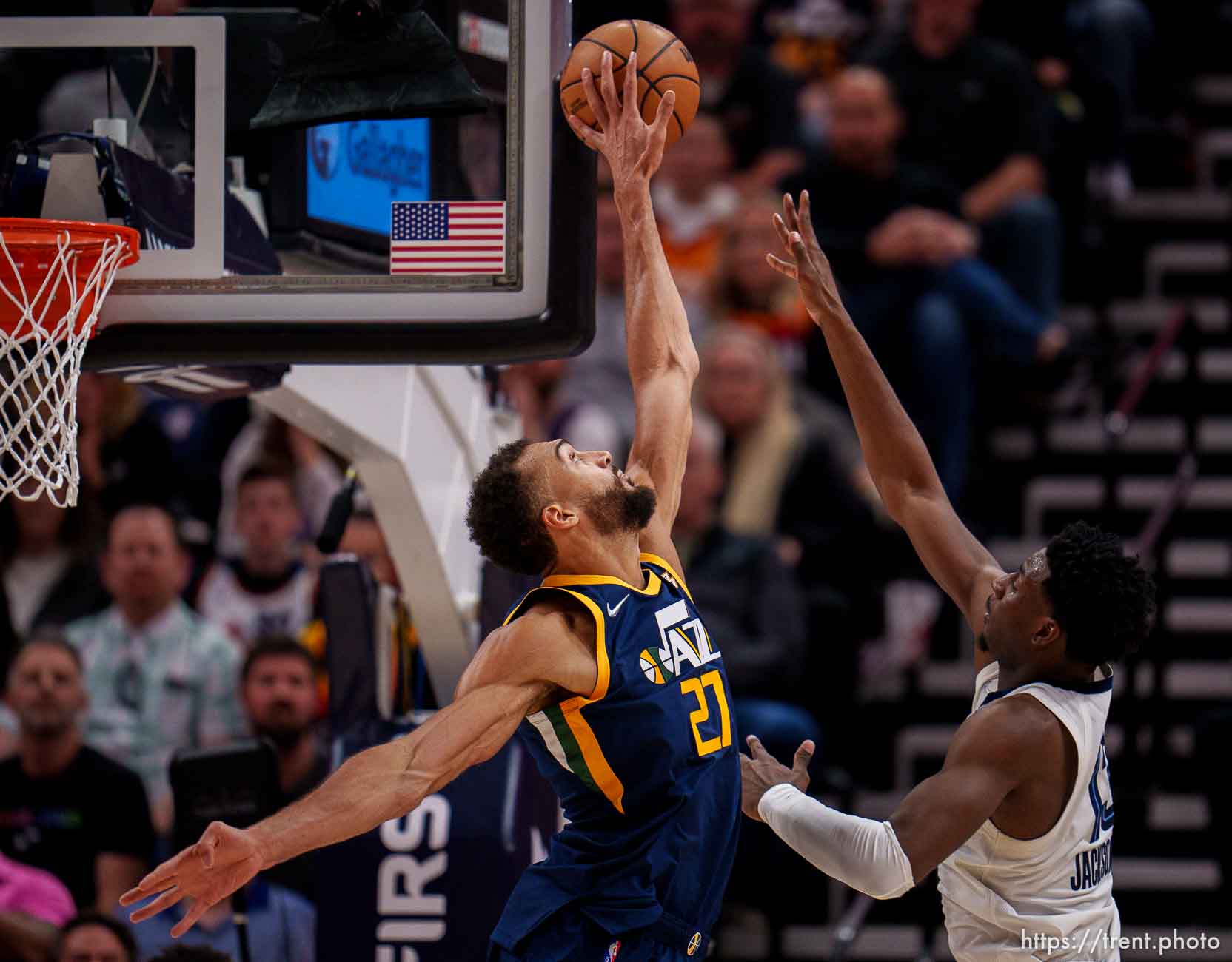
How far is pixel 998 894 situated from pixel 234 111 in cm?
258

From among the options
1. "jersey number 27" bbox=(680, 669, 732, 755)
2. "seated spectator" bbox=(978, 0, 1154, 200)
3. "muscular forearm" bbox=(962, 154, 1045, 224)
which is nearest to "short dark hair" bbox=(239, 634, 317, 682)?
"jersey number 27" bbox=(680, 669, 732, 755)

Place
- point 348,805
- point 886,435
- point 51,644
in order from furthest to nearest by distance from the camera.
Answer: point 51,644, point 886,435, point 348,805

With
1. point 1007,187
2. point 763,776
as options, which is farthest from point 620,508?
point 1007,187

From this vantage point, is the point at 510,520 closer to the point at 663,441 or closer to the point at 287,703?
the point at 663,441

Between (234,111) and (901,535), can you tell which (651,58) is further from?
(901,535)

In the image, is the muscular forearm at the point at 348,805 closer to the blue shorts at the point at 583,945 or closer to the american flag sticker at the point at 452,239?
the blue shorts at the point at 583,945

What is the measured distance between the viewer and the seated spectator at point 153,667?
7.50 m

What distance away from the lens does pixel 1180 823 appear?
7609mm

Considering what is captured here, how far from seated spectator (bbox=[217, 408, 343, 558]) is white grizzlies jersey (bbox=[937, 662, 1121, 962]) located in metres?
4.45

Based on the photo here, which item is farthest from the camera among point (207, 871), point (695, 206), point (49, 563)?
point (695, 206)

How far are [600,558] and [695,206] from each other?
15.9ft

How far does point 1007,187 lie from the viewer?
8.80 m

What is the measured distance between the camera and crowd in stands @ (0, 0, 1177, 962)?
7031 millimetres

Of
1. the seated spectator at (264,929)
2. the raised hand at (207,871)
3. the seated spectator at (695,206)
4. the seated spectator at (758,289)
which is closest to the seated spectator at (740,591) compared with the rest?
the seated spectator at (758,289)
